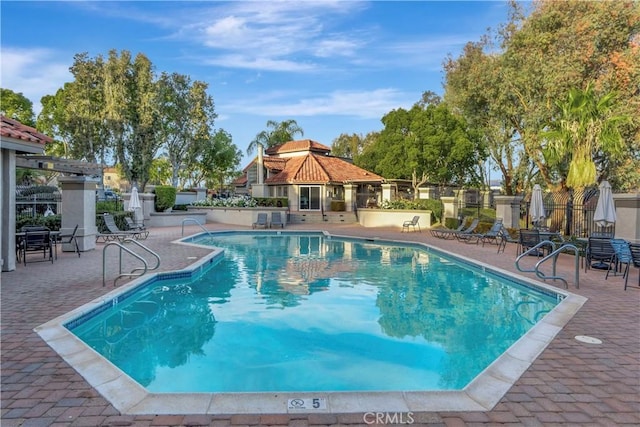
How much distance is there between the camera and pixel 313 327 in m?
7.01

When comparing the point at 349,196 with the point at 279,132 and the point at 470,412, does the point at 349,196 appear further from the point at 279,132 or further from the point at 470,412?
the point at 470,412

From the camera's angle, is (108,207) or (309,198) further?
(309,198)

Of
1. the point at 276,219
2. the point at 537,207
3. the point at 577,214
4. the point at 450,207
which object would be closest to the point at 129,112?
the point at 276,219

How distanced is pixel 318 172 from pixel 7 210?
24.1 metres

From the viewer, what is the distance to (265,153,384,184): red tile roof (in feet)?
101

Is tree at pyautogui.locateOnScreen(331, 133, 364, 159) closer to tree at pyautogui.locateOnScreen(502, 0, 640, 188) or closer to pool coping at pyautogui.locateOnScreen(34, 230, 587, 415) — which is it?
tree at pyautogui.locateOnScreen(502, 0, 640, 188)

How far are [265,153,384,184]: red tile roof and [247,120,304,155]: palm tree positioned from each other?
626 cm

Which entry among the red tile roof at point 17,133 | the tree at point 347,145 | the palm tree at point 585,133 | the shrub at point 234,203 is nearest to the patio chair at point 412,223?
the palm tree at point 585,133

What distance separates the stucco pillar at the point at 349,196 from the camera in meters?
30.9

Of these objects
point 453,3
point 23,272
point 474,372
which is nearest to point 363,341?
point 474,372

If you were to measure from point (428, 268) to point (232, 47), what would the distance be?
47.4 ft

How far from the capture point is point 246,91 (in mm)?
26312

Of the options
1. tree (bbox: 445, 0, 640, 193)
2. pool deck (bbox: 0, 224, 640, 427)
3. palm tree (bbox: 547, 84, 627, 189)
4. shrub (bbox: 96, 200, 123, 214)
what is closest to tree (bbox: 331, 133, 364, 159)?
tree (bbox: 445, 0, 640, 193)

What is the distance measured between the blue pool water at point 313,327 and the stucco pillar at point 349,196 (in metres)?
19.0
